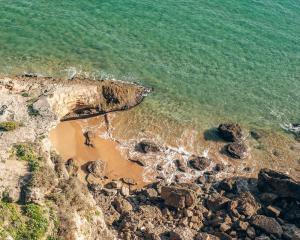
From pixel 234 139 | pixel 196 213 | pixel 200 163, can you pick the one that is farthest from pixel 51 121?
pixel 234 139

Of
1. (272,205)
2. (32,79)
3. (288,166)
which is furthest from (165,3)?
(272,205)

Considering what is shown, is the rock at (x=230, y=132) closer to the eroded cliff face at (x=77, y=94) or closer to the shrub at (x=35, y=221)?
the eroded cliff face at (x=77, y=94)

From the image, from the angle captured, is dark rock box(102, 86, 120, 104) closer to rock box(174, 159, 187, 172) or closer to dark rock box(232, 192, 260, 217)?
rock box(174, 159, 187, 172)

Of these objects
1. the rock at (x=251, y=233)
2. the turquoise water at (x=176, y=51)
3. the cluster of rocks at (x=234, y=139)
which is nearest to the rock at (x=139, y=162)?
the turquoise water at (x=176, y=51)

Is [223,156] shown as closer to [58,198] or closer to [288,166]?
[288,166]

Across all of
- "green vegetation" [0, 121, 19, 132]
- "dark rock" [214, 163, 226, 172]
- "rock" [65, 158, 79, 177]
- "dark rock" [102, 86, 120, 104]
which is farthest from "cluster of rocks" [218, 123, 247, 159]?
"green vegetation" [0, 121, 19, 132]

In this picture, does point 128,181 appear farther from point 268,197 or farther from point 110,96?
point 268,197
